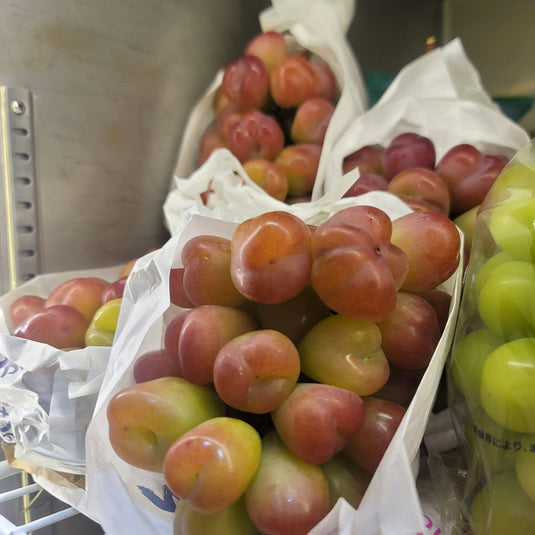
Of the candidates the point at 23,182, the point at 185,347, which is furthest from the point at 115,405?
the point at 23,182

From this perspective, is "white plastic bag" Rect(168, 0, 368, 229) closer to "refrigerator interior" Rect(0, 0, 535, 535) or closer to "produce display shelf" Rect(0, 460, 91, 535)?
"refrigerator interior" Rect(0, 0, 535, 535)

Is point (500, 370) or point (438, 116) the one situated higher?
point (438, 116)

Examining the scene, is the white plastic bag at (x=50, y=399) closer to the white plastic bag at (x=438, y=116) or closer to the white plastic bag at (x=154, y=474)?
the white plastic bag at (x=154, y=474)

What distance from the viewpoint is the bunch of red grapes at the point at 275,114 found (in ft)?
2.56

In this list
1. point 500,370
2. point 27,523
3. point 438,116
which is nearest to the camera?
point 500,370

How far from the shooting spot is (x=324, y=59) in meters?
Result: 0.88

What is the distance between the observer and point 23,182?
0.72 meters

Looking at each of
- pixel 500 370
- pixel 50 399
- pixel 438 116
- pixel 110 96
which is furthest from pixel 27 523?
pixel 438 116

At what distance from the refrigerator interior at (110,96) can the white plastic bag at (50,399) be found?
0.42 ft

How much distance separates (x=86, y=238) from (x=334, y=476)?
2.00ft

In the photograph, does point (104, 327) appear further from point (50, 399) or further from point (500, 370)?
point (500, 370)

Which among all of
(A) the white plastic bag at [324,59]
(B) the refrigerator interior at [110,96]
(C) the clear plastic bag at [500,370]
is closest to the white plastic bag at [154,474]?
(C) the clear plastic bag at [500,370]

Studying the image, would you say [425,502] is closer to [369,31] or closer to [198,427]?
[198,427]

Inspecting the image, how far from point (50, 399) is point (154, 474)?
0.16m
